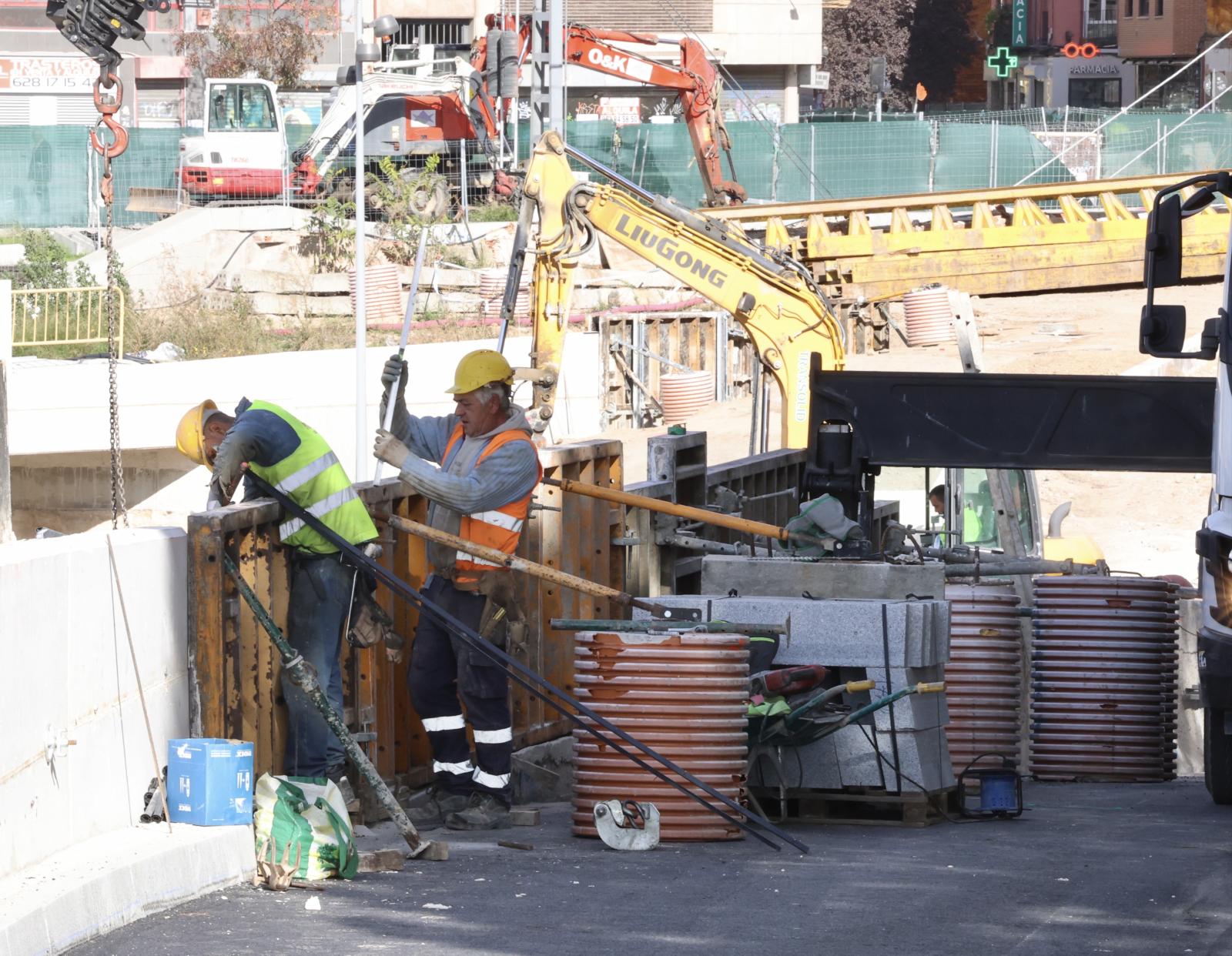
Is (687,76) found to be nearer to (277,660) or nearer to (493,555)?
(493,555)

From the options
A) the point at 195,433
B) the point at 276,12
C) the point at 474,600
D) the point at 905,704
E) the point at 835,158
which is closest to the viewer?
the point at 195,433

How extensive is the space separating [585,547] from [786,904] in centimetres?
454

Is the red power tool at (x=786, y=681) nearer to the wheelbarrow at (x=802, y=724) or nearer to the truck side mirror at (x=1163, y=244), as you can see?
the wheelbarrow at (x=802, y=724)

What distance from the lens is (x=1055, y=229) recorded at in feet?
79.3

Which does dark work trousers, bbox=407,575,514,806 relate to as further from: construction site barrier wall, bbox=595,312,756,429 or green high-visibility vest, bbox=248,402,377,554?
construction site barrier wall, bbox=595,312,756,429

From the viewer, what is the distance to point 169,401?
2439 cm

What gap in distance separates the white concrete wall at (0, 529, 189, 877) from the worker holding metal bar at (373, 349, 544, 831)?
156cm

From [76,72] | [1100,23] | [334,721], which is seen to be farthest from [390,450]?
[1100,23]

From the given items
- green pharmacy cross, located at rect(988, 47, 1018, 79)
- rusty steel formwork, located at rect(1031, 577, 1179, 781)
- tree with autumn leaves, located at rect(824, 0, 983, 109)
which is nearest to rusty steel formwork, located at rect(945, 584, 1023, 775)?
rusty steel formwork, located at rect(1031, 577, 1179, 781)

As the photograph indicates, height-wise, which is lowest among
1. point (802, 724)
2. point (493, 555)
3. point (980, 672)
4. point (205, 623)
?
point (980, 672)

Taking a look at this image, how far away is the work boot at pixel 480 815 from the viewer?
8.95m

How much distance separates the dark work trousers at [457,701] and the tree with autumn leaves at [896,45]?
60.5 m

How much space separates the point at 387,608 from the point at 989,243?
52.2 feet

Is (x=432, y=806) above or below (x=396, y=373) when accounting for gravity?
below
